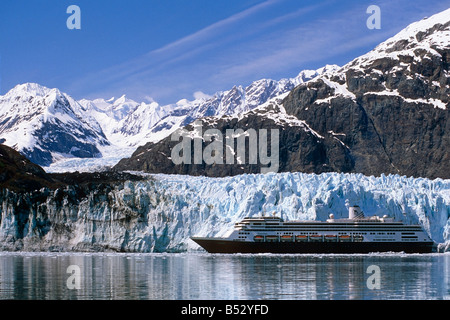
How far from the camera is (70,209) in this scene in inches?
3730

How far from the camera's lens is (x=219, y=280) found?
175ft

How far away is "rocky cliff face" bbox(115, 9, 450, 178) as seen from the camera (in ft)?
589

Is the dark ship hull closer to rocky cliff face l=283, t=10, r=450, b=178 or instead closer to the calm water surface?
the calm water surface

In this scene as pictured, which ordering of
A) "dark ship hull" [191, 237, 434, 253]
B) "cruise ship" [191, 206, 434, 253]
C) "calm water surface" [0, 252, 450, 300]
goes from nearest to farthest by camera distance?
1. "calm water surface" [0, 252, 450, 300]
2. "dark ship hull" [191, 237, 434, 253]
3. "cruise ship" [191, 206, 434, 253]

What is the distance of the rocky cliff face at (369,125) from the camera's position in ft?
589

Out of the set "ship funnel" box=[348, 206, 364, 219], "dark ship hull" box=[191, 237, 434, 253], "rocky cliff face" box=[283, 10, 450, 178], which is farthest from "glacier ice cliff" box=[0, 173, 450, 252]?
"rocky cliff face" box=[283, 10, 450, 178]

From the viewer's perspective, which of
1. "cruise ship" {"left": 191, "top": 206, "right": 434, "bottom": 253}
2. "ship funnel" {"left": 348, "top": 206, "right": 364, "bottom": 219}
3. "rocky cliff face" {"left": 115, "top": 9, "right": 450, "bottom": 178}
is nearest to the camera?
"cruise ship" {"left": 191, "top": 206, "right": 434, "bottom": 253}

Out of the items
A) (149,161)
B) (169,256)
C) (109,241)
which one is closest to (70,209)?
(109,241)

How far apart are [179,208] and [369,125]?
4185 inches

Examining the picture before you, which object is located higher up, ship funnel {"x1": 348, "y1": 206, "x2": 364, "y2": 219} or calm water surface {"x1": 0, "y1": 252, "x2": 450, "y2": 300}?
ship funnel {"x1": 348, "y1": 206, "x2": 364, "y2": 219}

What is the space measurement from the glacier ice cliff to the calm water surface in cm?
1834

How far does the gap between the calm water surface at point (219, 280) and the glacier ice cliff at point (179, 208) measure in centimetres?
1834

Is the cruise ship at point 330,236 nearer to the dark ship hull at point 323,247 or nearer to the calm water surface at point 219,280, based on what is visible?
the dark ship hull at point 323,247
